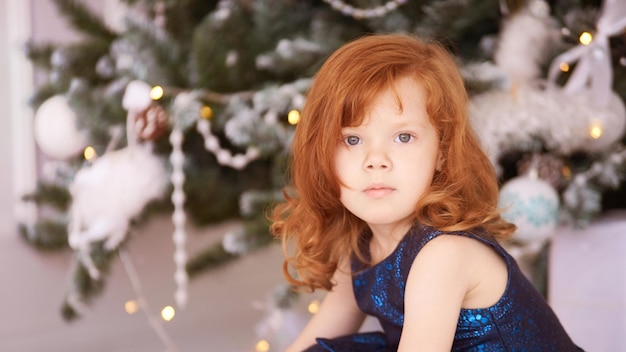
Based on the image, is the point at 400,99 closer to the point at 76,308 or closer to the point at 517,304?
the point at 517,304

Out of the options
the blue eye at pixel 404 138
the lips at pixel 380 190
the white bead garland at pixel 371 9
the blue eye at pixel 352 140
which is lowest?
the lips at pixel 380 190

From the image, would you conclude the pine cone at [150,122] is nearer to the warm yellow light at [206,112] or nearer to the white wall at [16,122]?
the warm yellow light at [206,112]

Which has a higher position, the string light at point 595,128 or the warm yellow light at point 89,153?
the string light at point 595,128

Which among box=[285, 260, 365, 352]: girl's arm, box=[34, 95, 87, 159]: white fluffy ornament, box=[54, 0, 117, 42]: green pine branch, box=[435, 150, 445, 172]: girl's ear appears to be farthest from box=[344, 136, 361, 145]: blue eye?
box=[54, 0, 117, 42]: green pine branch

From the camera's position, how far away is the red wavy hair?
3.04ft

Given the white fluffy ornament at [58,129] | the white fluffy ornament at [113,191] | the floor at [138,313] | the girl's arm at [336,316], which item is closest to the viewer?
the girl's arm at [336,316]

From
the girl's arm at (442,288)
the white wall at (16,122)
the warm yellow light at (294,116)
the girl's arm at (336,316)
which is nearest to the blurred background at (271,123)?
the warm yellow light at (294,116)

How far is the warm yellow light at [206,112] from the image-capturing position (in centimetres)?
144

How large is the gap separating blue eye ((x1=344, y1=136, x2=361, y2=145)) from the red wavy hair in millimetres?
17

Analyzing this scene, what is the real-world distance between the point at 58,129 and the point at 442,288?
952 mm

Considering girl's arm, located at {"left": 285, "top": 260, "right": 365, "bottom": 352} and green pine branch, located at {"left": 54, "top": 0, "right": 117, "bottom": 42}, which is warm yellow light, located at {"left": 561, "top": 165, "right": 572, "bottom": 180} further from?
green pine branch, located at {"left": 54, "top": 0, "right": 117, "bottom": 42}

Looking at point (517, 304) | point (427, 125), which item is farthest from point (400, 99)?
point (517, 304)

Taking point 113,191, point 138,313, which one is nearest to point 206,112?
point 113,191

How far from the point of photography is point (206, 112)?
1.44 m
